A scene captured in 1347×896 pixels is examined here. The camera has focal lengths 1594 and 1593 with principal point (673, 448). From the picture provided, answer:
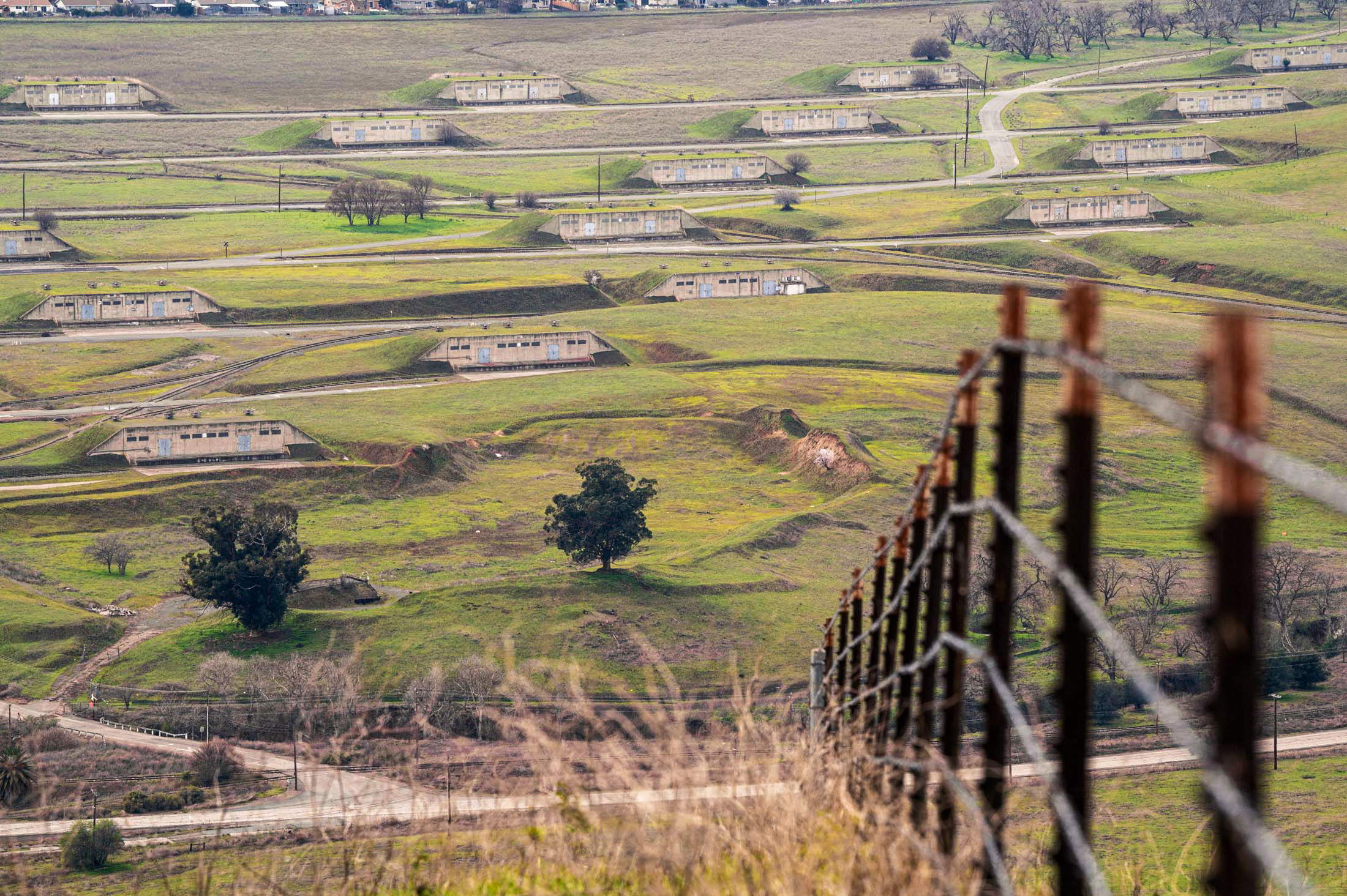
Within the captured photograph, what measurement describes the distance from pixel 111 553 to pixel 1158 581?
51.3 m

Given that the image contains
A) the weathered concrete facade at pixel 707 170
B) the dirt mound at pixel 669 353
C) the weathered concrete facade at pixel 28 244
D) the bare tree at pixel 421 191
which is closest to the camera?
the dirt mound at pixel 669 353

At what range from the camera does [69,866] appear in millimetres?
49688

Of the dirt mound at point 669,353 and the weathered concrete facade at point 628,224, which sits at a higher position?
the weathered concrete facade at point 628,224

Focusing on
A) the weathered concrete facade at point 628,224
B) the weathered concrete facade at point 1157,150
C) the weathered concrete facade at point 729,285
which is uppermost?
the weathered concrete facade at point 1157,150

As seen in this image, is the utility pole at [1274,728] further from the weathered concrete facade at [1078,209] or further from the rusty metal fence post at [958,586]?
the weathered concrete facade at [1078,209]

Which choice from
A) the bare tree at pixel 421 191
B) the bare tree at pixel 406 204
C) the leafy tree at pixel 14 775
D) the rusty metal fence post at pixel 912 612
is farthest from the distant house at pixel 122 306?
the rusty metal fence post at pixel 912 612

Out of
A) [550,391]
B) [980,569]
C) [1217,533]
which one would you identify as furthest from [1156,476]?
[1217,533]

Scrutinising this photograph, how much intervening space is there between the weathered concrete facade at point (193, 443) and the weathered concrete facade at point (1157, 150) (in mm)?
128953

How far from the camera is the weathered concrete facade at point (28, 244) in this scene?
498 feet

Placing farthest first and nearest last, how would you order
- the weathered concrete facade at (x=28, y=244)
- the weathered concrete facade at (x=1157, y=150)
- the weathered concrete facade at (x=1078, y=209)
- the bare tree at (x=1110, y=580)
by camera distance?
the weathered concrete facade at (x=1157, y=150), the weathered concrete facade at (x=1078, y=209), the weathered concrete facade at (x=28, y=244), the bare tree at (x=1110, y=580)

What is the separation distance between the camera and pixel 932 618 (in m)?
10.8

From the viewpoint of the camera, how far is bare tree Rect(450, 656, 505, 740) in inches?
2481

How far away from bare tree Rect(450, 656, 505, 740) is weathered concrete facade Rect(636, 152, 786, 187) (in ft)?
429

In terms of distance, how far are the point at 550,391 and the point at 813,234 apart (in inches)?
2439
